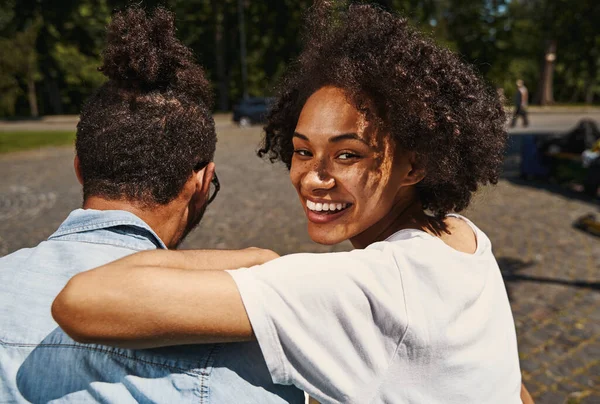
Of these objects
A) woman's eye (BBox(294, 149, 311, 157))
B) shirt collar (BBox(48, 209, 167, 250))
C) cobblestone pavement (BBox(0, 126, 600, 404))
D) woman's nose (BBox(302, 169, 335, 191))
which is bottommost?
cobblestone pavement (BBox(0, 126, 600, 404))

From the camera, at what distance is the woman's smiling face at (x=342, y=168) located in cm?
173

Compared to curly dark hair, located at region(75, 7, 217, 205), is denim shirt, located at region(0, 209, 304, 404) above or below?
below

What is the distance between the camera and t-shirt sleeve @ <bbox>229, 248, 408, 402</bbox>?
129cm

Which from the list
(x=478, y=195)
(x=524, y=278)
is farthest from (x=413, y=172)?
(x=524, y=278)

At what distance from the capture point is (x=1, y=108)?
133 feet

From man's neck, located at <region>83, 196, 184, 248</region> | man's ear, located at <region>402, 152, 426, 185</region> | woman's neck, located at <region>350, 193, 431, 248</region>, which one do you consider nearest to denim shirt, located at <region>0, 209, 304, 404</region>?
man's neck, located at <region>83, 196, 184, 248</region>

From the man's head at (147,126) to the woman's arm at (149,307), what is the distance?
0.50 metres

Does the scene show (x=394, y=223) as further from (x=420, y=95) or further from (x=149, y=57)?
(x=149, y=57)

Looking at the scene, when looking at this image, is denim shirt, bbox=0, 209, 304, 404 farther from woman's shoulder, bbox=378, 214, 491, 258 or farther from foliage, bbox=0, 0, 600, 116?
foliage, bbox=0, 0, 600, 116

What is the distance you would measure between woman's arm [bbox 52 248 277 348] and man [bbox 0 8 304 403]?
148 mm

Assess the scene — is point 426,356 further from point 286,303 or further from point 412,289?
point 286,303

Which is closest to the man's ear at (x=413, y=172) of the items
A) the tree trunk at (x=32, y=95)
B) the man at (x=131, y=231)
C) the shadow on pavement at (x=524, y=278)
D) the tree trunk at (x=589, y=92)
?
the man at (x=131, y=231)

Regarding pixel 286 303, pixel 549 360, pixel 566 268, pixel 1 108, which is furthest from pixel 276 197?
pixel 1 108

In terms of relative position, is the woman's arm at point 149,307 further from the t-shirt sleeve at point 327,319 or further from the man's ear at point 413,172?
the man's ear at point 413,172
